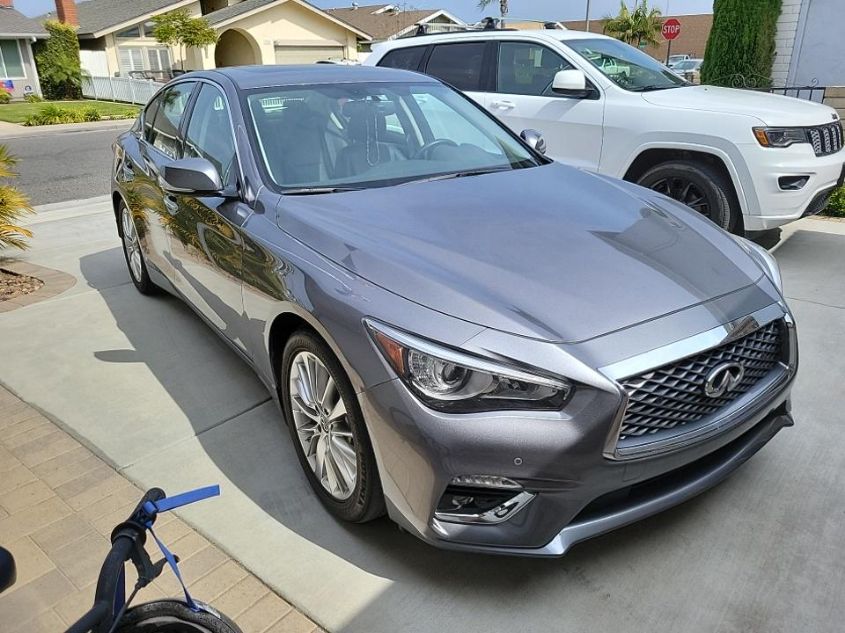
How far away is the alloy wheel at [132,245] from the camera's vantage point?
4.96m

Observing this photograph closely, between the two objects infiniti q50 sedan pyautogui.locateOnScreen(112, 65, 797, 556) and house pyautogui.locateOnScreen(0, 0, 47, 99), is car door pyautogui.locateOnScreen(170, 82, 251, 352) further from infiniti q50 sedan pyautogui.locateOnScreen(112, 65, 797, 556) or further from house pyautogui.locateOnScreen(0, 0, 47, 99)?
house pyautogui.locateOnScreen(0, 0, 47, 99)

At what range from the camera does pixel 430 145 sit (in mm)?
3496

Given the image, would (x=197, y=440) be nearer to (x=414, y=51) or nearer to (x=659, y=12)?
(x=414, y=51)

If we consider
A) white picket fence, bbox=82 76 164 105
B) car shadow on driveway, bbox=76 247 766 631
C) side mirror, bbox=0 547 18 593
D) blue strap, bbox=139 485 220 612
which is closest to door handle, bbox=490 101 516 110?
car shadow on driveway, bbox=76 247 766 631

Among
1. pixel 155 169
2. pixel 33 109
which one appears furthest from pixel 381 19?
pixel 155 169

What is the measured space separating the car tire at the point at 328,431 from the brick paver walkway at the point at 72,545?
0.42m

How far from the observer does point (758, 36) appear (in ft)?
34.4

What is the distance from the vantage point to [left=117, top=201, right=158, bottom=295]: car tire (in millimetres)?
4938

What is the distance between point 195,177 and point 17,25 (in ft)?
119

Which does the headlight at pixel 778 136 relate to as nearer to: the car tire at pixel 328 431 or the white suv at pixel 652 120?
the white suv at pixel 652 120

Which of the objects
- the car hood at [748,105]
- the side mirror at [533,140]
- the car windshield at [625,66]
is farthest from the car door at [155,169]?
the car hood at [748,105]

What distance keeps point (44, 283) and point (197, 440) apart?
335 centimetres

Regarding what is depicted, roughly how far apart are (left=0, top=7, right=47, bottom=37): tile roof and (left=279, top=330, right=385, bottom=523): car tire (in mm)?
35516

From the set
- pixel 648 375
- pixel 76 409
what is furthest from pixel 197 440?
pixel 648 375
